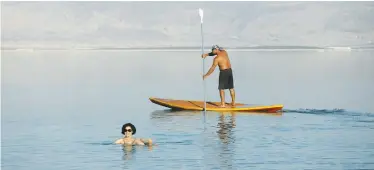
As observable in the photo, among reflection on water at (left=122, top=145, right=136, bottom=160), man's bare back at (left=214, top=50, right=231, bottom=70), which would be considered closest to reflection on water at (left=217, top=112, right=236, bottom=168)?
man's bare back at (left=214, top=50, right=231, bottom=70)

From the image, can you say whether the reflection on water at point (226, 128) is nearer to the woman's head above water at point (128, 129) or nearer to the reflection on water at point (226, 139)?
the reflection on water at point (226, 139)

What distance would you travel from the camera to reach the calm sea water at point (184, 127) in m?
18.7

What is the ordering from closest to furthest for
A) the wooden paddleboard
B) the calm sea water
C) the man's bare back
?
1. the calm sea water
2. the wooden paddleboard
3. the man's bare back

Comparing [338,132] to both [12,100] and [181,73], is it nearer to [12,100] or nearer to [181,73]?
[12,100]

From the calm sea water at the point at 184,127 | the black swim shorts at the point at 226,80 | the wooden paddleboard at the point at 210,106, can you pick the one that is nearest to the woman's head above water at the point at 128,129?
the calm sea water at the point at 184,127

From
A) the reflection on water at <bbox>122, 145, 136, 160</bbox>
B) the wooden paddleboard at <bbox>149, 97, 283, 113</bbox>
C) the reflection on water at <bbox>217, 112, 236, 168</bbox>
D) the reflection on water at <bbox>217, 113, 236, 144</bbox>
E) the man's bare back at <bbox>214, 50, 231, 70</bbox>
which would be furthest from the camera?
the man's bare back at <bbox>214, 50, 231, 70</bbox>

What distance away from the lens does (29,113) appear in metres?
26.6

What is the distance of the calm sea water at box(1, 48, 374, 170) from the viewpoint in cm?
1867

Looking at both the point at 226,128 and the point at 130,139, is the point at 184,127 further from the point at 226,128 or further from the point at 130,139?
the point at 130,139

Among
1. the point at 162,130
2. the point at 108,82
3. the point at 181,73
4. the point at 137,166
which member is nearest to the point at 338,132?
the point at 162,130

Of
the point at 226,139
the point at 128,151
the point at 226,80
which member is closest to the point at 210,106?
the point at 226,80

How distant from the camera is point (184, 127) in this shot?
23078mm

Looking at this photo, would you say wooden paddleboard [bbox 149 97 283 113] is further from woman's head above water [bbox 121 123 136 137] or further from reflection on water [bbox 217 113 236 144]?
woman's head above water [bbox 121 123 136 137]

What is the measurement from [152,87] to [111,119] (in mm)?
11528
